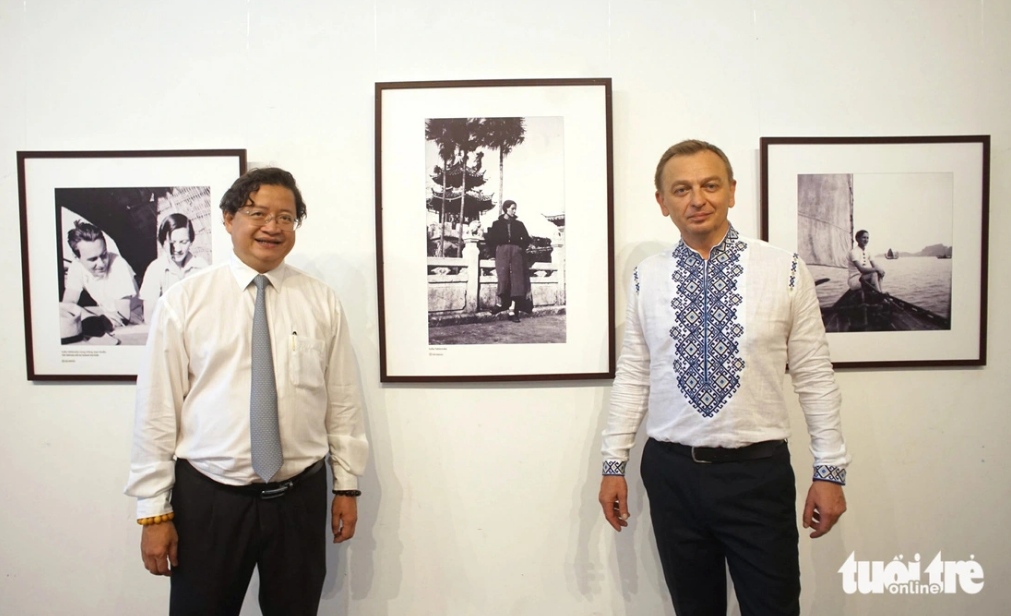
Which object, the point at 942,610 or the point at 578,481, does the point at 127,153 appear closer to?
the point at 578,481

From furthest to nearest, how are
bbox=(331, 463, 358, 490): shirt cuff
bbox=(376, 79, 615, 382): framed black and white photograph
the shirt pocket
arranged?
1. bbox=(376, 79, 615, 382): framed black and white photograph
2. bbox=(331, 463, 358, 490): shirt cuff
3. the shirt pocket

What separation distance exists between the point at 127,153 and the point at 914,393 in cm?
289

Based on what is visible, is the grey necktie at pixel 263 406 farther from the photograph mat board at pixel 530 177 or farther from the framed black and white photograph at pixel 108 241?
the photograph mat board at pixel 530 177

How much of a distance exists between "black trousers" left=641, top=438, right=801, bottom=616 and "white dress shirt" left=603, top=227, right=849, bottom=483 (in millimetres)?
78

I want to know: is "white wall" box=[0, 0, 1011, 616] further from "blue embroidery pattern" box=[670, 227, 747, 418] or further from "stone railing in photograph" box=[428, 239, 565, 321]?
"blue embroidery pattern" box=[670, 227, 747, 418]

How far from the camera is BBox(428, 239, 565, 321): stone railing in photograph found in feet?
5.98

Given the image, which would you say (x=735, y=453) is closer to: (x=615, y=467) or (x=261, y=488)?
(x=615, y=467)

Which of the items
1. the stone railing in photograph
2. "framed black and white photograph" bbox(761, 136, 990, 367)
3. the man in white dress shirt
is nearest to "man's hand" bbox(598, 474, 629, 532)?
the stone railing in photograph

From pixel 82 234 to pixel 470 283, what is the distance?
1364 millimetres

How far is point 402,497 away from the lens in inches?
73.5

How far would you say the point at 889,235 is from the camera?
1.84 m

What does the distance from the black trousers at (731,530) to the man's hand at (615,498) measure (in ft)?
0.31

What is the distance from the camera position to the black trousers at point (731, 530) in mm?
1336

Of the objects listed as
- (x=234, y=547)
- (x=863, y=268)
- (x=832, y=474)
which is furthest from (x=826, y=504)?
(x=234, y=547)
